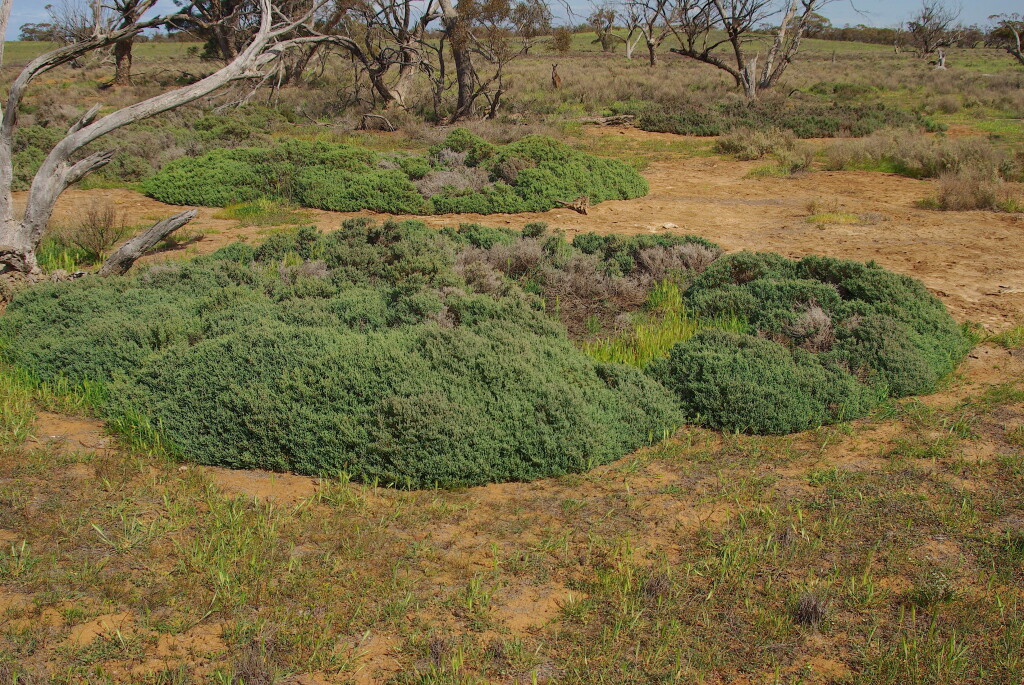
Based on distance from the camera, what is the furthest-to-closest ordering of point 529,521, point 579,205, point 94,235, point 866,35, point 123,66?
point 866,35, point 123,66, point 579,205, point 94,235, point 529,521

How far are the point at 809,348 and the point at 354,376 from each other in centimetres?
345

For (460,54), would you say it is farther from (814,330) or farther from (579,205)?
(814,330)

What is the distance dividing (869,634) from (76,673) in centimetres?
308

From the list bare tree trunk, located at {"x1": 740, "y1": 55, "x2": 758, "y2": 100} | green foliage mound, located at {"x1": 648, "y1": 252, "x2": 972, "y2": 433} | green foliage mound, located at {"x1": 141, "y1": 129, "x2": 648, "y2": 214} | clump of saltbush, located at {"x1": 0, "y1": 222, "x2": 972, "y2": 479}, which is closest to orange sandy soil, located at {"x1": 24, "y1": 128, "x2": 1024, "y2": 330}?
green foliage mound, located at {"x1": 141, "y1": 129, "x2": 648, "y2": 214}

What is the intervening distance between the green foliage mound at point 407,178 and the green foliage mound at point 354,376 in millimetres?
4912

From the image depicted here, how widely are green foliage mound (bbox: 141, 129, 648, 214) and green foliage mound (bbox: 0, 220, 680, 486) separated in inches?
193

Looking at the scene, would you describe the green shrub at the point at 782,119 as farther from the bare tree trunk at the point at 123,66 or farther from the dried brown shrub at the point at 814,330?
the bare tree trunk at the point at 123,66

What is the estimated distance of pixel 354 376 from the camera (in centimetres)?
466

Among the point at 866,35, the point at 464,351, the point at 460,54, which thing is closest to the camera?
the point at 464,351

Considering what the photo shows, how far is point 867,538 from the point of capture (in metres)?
3.69

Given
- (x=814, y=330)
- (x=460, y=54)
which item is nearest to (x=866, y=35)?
(x=460, y=54)

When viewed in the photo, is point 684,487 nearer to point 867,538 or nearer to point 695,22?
point 867,538

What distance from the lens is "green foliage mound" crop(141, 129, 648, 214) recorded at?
37.1ft

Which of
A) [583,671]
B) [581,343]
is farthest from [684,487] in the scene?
[581,343]
